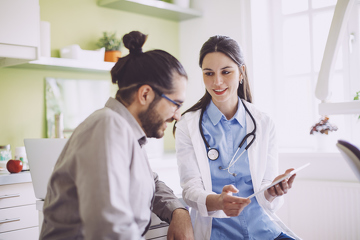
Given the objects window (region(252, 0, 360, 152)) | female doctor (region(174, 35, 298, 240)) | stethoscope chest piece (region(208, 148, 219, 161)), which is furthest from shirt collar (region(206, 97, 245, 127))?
window (region(252, 0, 360, 152))

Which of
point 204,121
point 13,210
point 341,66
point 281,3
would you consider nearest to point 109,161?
point 204,121

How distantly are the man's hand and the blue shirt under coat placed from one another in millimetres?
306

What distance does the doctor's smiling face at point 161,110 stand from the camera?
1.21 metres

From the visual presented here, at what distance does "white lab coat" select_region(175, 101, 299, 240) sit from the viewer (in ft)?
5.45

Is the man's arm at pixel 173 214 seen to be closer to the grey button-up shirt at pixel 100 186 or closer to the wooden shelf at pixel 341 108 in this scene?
the grey button-up shirt at pixel 100 186

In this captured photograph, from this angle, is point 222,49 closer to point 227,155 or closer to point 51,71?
point 227,155

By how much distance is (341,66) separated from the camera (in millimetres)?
3381

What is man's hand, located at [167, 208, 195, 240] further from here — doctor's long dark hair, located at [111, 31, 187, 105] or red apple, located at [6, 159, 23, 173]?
red apple, located at [6, 159, 23, 173]

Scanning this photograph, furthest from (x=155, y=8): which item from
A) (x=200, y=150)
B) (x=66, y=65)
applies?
(x=200, y=150)

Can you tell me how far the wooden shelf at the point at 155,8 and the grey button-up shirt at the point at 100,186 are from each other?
8.91 ft

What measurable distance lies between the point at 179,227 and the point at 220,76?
729mm

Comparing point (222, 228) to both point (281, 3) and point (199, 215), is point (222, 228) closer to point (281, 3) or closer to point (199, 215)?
point (199, 215)

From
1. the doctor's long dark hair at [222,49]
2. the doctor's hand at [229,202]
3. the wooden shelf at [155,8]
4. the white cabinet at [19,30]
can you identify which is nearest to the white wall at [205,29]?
the wooden shelf at [155,8]

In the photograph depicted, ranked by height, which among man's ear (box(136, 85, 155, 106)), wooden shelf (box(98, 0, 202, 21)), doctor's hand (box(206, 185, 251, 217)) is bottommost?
doctor's hand (box(206, 185, 251, 217))
